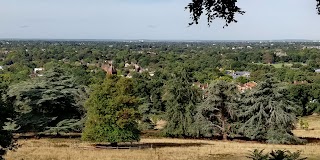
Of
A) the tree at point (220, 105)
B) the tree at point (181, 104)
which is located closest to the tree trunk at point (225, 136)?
the tree at point (220, 105)

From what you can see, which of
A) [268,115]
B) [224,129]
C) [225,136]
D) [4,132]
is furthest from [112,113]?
[268,115]

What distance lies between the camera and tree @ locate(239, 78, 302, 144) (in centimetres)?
4022

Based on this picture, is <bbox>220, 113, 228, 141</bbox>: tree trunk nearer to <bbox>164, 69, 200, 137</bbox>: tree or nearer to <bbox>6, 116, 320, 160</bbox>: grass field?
<bbox>164, 69, 200, 137</bbox>: tree

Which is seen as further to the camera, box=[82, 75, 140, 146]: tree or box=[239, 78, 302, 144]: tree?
box=[239, 78, 302, 144]: tree

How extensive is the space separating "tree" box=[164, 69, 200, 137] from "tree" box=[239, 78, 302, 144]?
183 inches

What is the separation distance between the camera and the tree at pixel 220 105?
41.1 metres

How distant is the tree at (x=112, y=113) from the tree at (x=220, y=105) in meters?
10.7

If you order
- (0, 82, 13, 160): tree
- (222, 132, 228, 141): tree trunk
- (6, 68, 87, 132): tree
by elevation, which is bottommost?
(222, 132, 228, 141): tree trunk

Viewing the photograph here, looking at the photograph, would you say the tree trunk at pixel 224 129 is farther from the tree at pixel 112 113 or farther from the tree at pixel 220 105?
the tree at pixel 112 113

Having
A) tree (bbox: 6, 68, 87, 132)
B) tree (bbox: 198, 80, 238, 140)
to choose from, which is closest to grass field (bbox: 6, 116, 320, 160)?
tree (bbox: 6, 68, 87, 132)

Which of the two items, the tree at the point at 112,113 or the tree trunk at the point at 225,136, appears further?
the tree trunk at the point at 225,136

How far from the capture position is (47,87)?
130ft

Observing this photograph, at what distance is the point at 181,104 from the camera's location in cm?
4338

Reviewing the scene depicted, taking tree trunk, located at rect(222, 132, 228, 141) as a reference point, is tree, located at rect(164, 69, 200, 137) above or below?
above
